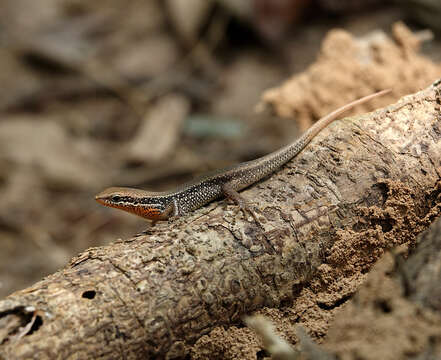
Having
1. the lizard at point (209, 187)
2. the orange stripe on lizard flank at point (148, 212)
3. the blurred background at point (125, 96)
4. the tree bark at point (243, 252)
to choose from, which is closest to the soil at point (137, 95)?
the blurred background at point (125, 96)

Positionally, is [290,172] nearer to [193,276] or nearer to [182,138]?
[193,276]

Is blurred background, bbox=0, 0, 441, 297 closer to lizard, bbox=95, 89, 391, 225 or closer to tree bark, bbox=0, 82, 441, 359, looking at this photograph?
lizard, bbox=95, 89, 391, 225

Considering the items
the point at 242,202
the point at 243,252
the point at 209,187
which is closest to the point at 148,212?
the point at 209,187

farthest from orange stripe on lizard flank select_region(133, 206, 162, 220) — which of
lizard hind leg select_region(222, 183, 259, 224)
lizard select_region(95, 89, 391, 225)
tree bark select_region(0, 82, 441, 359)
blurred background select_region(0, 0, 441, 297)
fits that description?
blurred background select_region(0, 0, 441, 297)

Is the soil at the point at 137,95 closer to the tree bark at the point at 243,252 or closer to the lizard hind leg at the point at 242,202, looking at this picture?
the tree bark at the point at 243,252

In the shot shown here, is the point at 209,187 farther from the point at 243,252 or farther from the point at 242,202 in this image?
the point at 243,252

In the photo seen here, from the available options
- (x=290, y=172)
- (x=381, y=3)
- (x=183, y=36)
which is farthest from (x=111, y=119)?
(x=290, y=172)
